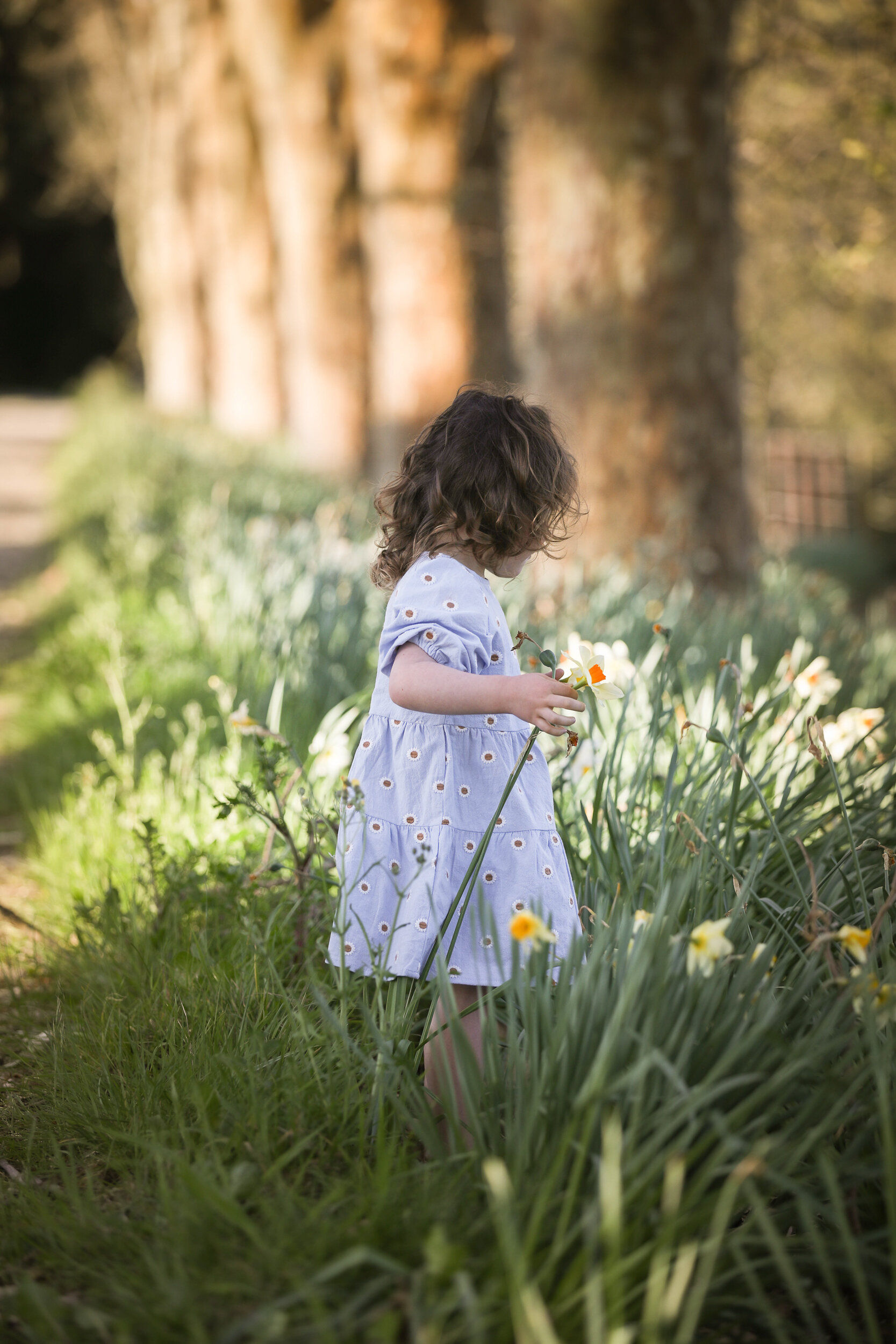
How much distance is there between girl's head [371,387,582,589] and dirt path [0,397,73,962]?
1.17 metres

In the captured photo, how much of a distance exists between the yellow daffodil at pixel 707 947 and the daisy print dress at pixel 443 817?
1.17 feet

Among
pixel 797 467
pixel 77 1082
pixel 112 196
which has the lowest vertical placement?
pixel 77 1082

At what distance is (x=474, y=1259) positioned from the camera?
125cm

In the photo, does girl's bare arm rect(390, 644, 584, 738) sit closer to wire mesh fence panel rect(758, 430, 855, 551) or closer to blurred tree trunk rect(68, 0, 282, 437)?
blurred tree trunk rect(68, 0, 282, 437)

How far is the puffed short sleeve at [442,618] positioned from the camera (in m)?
1.77

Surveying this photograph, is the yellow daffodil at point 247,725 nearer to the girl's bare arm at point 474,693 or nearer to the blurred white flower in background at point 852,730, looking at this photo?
the girl's bare arm at point 474,693

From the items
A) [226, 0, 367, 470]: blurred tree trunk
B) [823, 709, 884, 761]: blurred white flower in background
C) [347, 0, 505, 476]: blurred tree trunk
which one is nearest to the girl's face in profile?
[823, 709, 884, 761]: blurred white flower in background

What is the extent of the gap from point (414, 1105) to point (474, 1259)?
314mm

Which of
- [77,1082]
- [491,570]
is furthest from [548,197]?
[77,1082]

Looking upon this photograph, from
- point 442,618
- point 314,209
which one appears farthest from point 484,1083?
point 314,209

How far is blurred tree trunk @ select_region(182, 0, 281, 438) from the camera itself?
12125 mm

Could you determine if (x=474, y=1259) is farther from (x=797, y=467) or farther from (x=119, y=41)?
(x=119, y=41)

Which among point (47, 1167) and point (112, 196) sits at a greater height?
point (112, 196)

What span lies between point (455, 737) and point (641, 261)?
3.23 m
